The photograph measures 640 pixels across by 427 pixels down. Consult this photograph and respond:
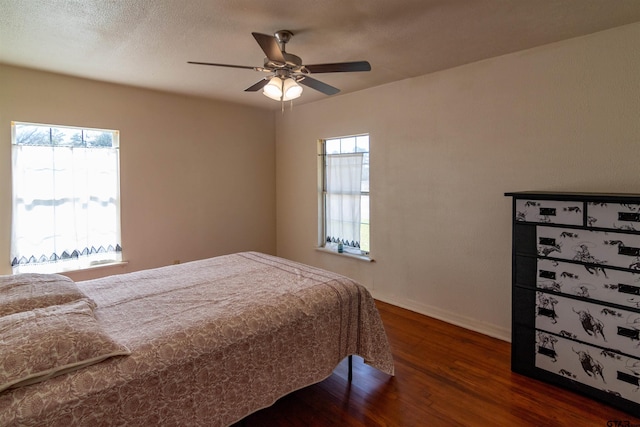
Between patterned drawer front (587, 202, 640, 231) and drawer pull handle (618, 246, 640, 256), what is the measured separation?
4.6 inches

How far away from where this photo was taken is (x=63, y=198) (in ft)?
11.1

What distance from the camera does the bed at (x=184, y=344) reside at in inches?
48.1

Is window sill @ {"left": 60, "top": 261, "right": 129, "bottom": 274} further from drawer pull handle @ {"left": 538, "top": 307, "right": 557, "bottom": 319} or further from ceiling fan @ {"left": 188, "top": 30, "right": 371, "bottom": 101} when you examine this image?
drawer pull handle @ {"left": 538, "top": 307, "right": 557, "bottom": 319}

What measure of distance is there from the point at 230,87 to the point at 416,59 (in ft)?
6.80

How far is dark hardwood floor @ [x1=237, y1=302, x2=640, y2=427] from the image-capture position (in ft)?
6.38

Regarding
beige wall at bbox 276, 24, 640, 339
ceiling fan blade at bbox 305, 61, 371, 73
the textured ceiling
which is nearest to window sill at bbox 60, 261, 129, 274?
the textured ceiling

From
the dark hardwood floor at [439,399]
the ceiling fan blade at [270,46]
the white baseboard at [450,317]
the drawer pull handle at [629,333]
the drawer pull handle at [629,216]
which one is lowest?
the dark hardwood floor at [439,399]

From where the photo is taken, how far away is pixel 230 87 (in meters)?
3.73

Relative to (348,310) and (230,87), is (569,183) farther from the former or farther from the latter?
(230,87)

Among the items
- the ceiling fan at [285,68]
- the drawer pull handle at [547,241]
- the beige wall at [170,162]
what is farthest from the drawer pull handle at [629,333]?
the beige wall at [170,162]

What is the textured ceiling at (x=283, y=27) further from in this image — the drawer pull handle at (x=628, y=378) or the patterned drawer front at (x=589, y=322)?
the drawer pull handle at (x=628, y=378)

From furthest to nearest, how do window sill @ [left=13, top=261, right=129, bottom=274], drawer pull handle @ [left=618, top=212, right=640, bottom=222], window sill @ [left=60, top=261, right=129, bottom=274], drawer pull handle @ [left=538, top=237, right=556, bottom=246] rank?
window sill @ [left=60, top=261, right=129, bottom=274] < window sill @ [left=13, top=261, right=129, bottom=274] < drawer pull handle @ [left=538, top=237, right=556, bottom=246] < drawer pull handle @ [left=618, top=212, right=640, bottom=222]

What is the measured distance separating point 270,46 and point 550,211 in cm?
215

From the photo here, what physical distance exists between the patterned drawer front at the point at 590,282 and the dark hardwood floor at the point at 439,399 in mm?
691
